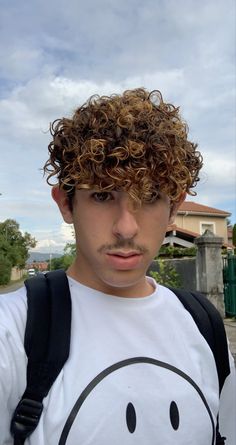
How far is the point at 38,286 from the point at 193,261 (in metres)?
9.99

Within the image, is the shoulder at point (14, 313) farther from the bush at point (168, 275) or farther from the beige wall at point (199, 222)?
the beige wall at point (199, 222)

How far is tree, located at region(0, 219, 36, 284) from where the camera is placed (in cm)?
5244

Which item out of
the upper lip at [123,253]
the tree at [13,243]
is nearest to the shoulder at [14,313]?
the upper lip at [123,253]

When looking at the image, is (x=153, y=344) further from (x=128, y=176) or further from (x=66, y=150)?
(x=66, y=150)

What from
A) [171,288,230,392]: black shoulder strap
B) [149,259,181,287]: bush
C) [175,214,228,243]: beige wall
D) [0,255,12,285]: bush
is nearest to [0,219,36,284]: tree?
[0,255,12,285]: bush

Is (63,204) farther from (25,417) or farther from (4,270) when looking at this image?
(4,270)

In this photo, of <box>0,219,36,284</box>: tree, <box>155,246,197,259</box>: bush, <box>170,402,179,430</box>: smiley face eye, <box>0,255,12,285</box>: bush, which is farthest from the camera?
<box>0,219,36,284</box>: tree

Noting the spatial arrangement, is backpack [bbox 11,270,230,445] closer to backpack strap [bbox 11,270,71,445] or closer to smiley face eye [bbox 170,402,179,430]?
backpack strap [bbox 11,270,71,445]

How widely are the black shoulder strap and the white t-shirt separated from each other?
38 millimetres

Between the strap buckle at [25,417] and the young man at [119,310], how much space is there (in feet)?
0.08

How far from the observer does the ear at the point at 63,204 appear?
50.5 inches

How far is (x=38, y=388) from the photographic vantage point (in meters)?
1.05

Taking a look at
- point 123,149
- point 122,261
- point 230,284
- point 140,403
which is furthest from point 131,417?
point 230,284

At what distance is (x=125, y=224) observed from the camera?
1147 millimetres
